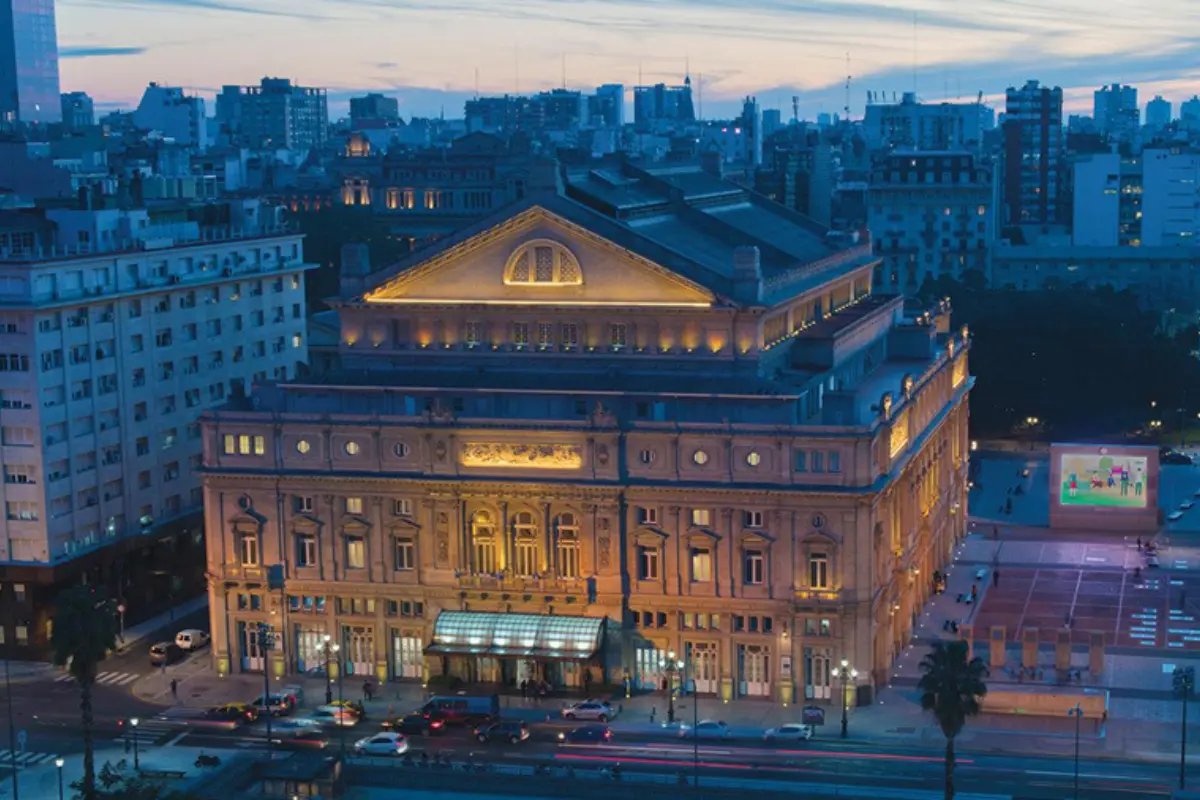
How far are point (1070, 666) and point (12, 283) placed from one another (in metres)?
64.2

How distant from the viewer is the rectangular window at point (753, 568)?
10556 cm

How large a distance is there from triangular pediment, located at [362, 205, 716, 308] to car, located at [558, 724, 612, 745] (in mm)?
26331

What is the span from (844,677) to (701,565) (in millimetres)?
9743

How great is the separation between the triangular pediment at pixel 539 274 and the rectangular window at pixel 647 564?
15250 millimetres

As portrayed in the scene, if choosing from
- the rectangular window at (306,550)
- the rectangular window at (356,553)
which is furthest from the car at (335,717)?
the rectangular window at (306,550)

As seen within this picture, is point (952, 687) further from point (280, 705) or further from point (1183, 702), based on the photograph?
point (280, 705)

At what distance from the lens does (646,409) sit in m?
111

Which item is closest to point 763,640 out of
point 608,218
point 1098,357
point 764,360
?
point 764,360

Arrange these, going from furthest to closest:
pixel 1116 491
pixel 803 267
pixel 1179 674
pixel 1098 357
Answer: pixel 1098 357 → pixel 1116 491 → pixel 803 267 → pixel 1179 674

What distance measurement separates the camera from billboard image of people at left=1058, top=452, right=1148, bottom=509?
476 feet

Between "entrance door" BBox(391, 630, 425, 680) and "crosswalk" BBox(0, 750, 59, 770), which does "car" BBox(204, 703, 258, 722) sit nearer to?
"crosswalk" BBox(0, 750, 59, 770)

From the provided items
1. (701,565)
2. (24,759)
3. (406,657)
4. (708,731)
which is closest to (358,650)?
(406,657)

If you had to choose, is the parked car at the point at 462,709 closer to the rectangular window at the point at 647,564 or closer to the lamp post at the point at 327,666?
the lamp post at the point at 327,666

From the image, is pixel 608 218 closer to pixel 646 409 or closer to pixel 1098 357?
pixel 646 409
